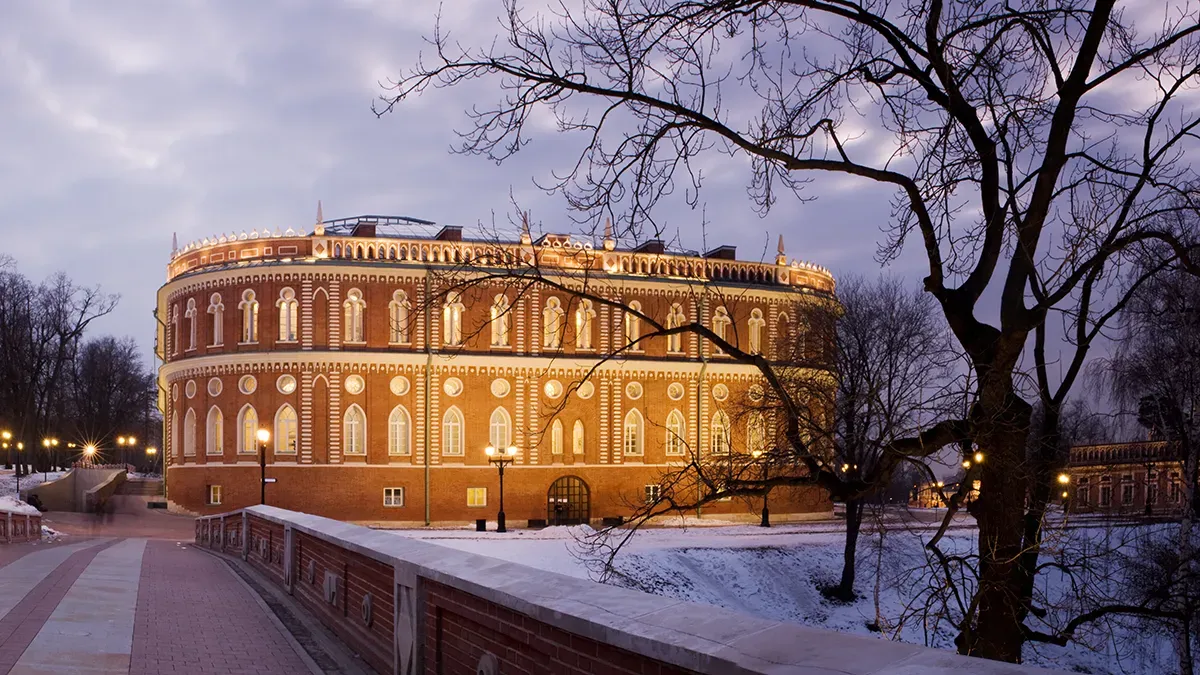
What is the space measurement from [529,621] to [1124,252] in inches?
230

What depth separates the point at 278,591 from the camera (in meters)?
16.2

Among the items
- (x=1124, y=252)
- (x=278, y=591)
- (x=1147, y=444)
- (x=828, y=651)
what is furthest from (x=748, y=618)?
(x=1147, y=444)

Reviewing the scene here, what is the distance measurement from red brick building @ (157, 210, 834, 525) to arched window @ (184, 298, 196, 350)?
5cm

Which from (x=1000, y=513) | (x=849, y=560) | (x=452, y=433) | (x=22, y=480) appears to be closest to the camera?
(x=1000, y=513)

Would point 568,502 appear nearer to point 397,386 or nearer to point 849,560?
point 397,386

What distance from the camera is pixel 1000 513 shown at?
328 inches

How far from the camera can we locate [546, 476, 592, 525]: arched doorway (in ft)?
167

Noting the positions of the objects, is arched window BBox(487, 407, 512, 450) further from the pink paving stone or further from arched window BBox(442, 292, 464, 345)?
the pink paving stone

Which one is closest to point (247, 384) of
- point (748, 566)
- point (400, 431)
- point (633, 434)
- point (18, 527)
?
point (400, 431)

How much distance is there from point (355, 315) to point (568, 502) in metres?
13.0

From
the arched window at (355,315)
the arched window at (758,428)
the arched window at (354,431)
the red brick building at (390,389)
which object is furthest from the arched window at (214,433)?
the arched window at (758,428)

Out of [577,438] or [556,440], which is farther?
[577,438]

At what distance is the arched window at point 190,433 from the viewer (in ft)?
168

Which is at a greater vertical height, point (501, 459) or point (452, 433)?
point (452, 433)
